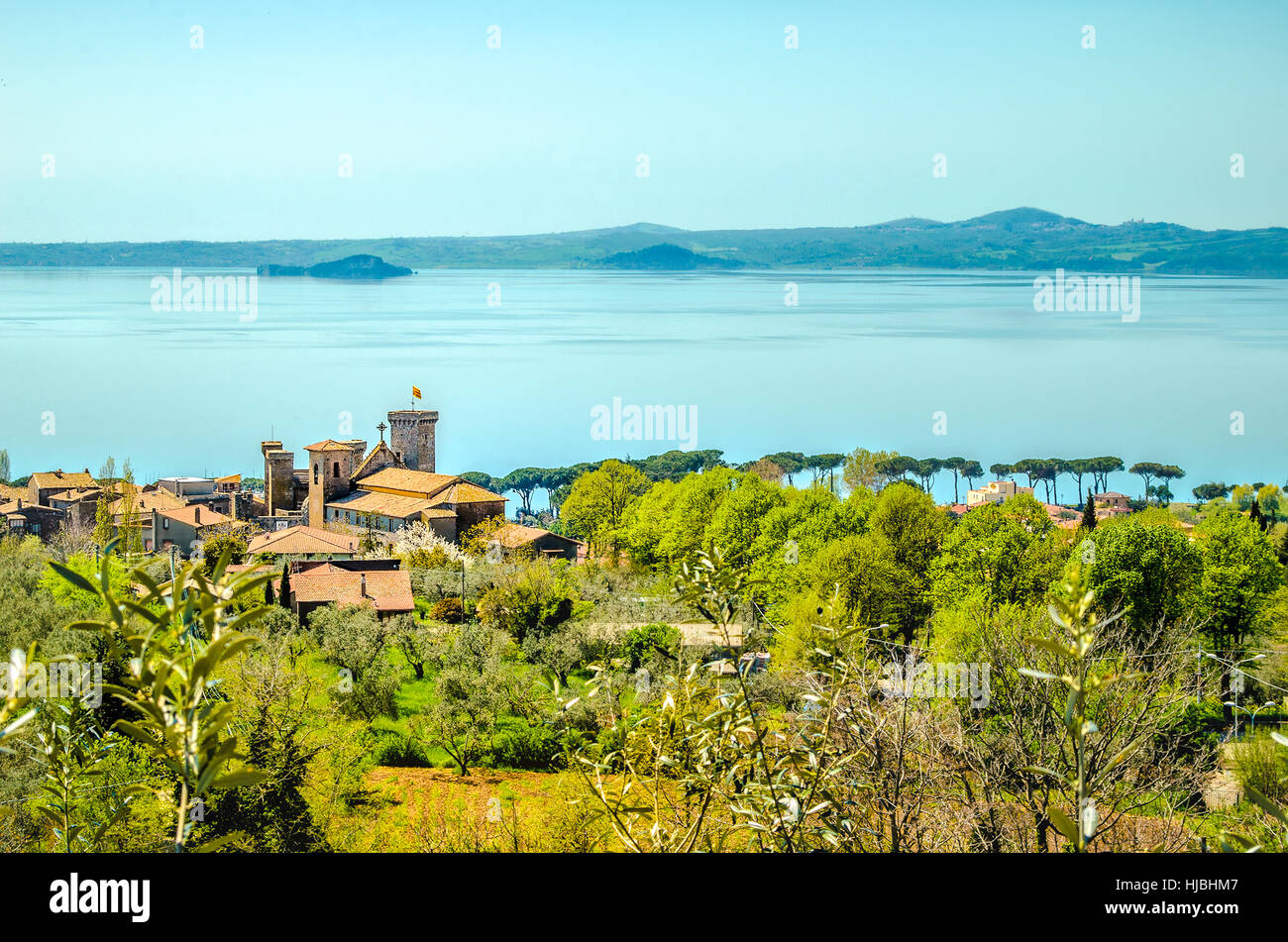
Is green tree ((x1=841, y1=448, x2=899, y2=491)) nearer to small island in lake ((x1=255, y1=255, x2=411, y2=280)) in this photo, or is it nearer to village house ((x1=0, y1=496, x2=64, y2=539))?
village house ((x1=0, y1=496, x2=64, y2=539))

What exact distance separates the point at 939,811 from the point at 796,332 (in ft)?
263

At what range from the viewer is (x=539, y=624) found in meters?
23.1

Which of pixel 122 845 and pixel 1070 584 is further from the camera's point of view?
pixel 122 845

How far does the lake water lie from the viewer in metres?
54.9

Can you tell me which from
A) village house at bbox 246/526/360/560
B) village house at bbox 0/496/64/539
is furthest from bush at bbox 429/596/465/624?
village house at bbox 0/496/64/539

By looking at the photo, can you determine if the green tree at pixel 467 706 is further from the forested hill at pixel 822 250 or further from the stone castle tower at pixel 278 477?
the forested hill at pixel 822 250

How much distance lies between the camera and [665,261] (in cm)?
13550

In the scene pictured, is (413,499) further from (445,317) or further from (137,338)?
(445,317)

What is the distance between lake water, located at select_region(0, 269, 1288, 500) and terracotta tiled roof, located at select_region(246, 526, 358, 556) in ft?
25.1

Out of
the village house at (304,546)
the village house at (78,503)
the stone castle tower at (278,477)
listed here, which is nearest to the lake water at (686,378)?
the stone castle tower at (278,477)

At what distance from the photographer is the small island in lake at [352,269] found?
4783 inches

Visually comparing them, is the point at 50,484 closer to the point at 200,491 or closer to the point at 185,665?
→ the point at 200,491

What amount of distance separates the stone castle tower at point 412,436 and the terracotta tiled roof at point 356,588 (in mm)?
19687
